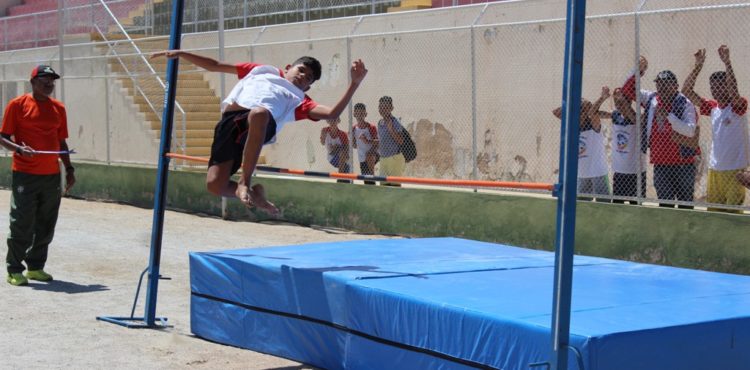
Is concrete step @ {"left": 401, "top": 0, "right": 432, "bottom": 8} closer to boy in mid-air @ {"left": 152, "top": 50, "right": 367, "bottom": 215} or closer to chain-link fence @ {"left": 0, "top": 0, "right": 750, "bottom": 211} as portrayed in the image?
chain-link fence @ {"left": 0, "top": 0, "right": 750, "bottom": 211}

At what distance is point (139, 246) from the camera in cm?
1317

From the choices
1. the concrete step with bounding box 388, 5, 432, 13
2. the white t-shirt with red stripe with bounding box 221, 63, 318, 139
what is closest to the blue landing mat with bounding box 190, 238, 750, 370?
the white t-shirt with red stripe with bounding box 221, 63, 318, 139

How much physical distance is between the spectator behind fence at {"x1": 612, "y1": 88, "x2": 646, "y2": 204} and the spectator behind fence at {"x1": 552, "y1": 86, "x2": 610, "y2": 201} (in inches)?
8.7

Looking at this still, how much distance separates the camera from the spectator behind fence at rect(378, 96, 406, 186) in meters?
15.1

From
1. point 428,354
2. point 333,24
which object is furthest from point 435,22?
point 428,354

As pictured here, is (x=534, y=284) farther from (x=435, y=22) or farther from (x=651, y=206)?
(x=435, y=22)

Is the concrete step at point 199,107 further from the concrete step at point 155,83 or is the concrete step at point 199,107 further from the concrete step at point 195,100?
the concrete step at point 155,83

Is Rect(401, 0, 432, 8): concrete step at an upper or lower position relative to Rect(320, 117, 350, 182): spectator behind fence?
upper

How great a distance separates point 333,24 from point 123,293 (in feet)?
35.9

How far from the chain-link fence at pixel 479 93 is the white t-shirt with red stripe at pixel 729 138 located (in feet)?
0.05

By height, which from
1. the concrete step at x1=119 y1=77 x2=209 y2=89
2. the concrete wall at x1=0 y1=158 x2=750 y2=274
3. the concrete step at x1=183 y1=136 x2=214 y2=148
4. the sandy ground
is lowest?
the sandy ground

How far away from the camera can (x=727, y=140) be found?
11016mm

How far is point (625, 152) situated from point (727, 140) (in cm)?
129

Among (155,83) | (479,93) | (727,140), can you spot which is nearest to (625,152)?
(727,140)
